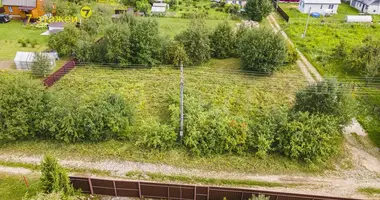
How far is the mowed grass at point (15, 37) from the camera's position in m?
31.2

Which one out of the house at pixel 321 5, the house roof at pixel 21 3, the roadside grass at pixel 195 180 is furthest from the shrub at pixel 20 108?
the house at pixel 321 5

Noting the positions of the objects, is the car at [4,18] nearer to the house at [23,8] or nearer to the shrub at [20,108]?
the house at [23,8]

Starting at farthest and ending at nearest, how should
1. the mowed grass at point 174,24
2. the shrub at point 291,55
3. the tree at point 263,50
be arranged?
the mowed grass at point 174,24 → the shrub at point 291,55 → the tree at point 263,50

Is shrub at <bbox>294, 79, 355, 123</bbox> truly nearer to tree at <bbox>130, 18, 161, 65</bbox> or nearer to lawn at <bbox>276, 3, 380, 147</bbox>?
lawn at <bbox>276, 3, 380, 147</bbox>

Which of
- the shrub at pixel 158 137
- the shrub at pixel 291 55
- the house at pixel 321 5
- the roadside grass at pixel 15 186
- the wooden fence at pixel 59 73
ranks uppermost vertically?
the house at pixel 321 5

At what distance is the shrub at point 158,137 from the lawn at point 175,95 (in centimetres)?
42

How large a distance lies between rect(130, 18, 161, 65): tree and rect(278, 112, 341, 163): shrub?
49.4 feet

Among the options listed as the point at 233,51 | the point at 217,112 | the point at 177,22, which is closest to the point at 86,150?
the point at 217,112

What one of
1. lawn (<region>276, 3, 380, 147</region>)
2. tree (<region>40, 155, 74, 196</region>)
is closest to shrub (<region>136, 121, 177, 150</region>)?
tree (<region>40, 155, 74, 196</region>)

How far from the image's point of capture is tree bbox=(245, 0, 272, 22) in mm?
40969

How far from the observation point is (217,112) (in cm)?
1905

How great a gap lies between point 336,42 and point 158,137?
2661 cm

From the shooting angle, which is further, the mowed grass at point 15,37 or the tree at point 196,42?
the mowed grass at point 15,37

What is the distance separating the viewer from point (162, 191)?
14.8m
